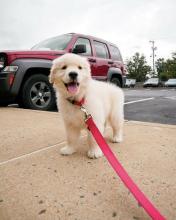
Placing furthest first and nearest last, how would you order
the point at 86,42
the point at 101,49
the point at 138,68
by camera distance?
the point at 138,68
the point at 101,49
the point at 86,42

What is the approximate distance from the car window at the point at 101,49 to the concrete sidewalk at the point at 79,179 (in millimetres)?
5561

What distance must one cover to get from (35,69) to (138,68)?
84.9 m

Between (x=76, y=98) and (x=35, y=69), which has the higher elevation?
(x=35, y=69)

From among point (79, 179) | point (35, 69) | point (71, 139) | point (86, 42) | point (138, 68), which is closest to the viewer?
point (79, 179)

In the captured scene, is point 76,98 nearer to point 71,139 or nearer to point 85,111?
point 85,111

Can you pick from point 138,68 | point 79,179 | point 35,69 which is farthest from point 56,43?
point 138,68

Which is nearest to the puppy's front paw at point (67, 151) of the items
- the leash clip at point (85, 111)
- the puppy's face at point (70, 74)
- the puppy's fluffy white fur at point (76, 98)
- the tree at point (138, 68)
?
the puppy's fluffy white fur at point (76, 98)

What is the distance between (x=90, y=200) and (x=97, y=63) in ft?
24.0

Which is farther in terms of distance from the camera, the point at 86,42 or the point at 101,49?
the point at 101,49

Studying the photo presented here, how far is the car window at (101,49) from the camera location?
9.81m

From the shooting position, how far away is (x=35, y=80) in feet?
26.6

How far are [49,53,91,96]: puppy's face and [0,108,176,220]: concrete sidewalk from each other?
846mm

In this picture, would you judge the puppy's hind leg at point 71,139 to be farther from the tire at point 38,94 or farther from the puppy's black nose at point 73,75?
the tire at point 38,94

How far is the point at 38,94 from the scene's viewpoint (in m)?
8.22
